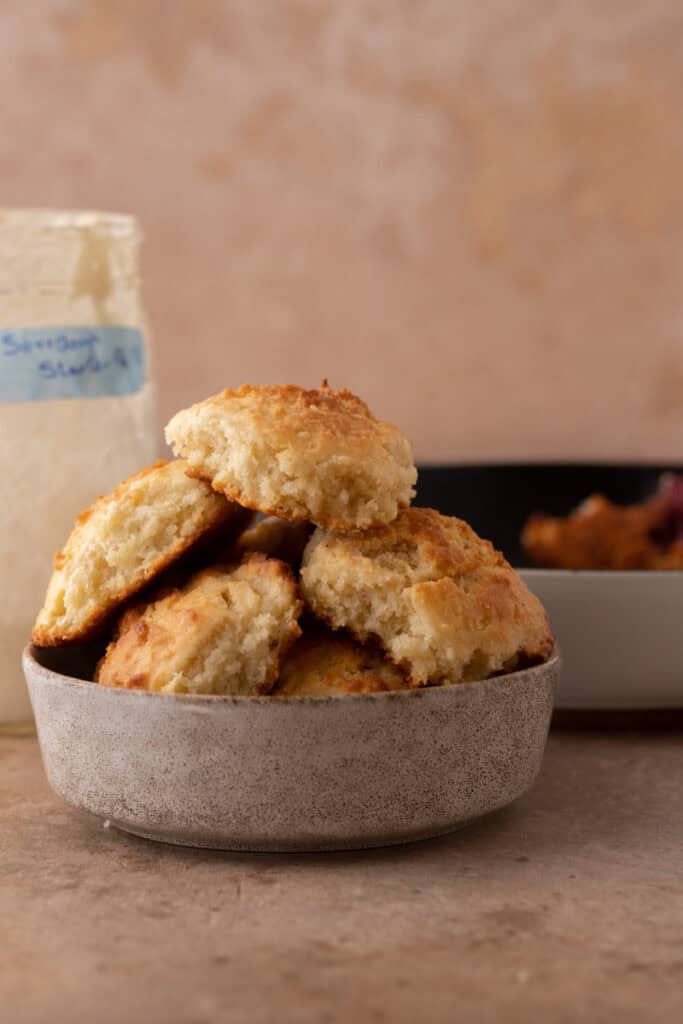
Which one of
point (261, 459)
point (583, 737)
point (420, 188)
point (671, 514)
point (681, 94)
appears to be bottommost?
point (583, 737)

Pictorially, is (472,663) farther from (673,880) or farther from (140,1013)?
(140,1013)

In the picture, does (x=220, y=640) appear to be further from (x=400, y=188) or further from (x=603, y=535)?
(x=400, y=188)

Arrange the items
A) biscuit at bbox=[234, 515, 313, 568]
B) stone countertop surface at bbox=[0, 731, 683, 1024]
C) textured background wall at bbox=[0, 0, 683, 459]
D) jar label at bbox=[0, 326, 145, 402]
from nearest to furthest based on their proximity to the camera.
Answer: 1. stone countertop surface at bbox=[0, 731, 683, 1024]
2. biscuit at bbox=[234, 515, 313, 568]
3. jar label at bbox=[0, 326, 145, 402]
4. textured background wall at bbox=[0, 0, 683, 459]

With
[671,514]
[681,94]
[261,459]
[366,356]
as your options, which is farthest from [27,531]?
[681,94]

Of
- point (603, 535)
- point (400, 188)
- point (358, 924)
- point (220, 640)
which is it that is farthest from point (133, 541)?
point (400, 188)

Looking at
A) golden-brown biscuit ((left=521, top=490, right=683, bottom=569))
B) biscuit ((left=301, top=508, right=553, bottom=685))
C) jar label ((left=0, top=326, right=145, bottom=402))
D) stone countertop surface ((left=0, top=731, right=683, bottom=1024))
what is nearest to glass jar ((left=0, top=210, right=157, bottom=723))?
jar label ((left=0, top=326, right=145, bottom=402))

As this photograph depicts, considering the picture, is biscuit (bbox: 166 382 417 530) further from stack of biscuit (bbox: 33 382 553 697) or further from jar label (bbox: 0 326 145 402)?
jar label (bbox: 0 326 145 402)

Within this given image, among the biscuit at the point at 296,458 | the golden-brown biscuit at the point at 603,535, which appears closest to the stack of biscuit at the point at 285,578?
the biscuit at the point at 296,458

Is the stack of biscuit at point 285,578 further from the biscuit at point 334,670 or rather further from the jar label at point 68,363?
the jar label at point 68,363
